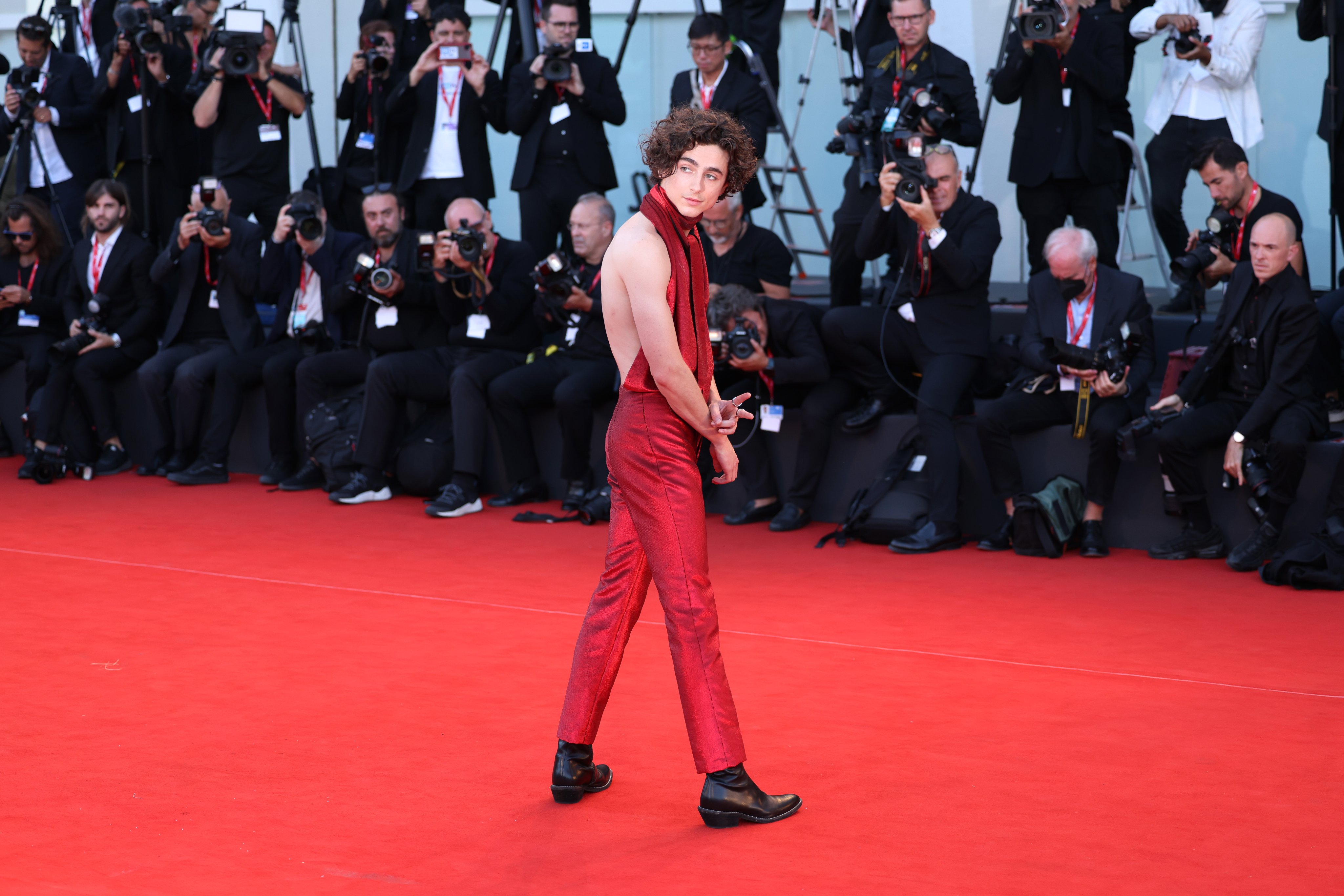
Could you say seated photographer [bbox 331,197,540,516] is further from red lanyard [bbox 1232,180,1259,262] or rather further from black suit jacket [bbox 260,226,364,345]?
red lanyard [bbox 1232,180,1259,262]

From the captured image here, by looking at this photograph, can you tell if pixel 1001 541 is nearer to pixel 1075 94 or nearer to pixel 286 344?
pixel 1075 94

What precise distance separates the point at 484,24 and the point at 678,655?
8.65m

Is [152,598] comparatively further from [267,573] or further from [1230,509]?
[1230,509]

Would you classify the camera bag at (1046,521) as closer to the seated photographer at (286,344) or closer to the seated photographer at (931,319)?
the seated photographer at (931,319)

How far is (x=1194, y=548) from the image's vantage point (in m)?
5.84

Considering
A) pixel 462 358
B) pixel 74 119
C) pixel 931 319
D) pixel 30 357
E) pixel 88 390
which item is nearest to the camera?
pixel 931 319

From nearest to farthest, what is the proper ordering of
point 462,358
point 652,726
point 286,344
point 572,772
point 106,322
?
point 572,772 < point 652,726 < point 462,358 < point 286,344 < point 106,322

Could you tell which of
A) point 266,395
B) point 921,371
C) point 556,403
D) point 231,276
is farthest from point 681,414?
point 231,276

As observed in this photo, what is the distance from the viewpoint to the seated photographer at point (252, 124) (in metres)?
8.19

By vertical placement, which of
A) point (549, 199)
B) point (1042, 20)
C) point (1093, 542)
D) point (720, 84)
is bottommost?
point (1093, 542)

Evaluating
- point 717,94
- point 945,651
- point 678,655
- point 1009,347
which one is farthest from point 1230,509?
point 678,655

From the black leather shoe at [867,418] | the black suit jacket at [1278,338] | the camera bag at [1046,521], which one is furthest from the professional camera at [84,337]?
the black suit jacket at [1278,338]

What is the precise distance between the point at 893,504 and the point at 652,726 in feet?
8.74

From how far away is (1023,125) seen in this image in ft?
22.5
